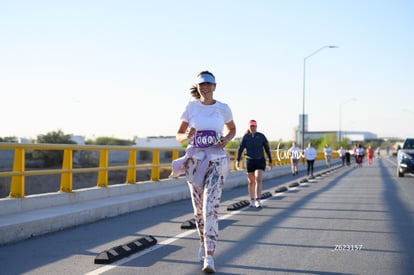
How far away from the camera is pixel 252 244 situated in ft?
26.0

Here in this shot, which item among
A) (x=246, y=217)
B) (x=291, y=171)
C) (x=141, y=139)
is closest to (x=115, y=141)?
(x=141, y=139)

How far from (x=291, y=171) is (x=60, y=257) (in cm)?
2770

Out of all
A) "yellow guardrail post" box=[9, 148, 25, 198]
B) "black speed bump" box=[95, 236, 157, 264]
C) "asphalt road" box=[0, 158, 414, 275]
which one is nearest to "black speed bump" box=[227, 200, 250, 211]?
"asphalt road" box=[0, 158, 414, 275]

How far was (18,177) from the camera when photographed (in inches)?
384

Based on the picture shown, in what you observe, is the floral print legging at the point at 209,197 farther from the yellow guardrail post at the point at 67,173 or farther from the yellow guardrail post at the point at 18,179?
the yellow guardrail post at the point at 67,173

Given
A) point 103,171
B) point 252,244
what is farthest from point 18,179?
point 252,244

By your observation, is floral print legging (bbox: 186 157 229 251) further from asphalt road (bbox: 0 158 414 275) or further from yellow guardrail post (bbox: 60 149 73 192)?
yellow guardrail post (bbox: 60 149 73 192)

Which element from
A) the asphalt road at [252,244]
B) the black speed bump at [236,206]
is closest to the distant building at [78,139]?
the black speed bump at [236,206]

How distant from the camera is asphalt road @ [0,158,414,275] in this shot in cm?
641

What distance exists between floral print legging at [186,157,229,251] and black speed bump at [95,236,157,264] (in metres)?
1.09

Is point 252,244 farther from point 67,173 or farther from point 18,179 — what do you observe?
point 67,173

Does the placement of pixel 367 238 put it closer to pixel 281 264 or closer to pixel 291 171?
pixel 281 264

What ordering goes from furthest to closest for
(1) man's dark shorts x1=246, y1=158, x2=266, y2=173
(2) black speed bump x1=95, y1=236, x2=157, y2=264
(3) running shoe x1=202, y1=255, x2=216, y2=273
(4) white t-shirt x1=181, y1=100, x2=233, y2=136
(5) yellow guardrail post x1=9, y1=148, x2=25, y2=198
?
(1) man's dark shorts x1=246, y1=158, x2=266, y2=173 → (5) yellow guardrail post x1=9, y1=148, x2=25, y2=198 → (2) black speed bump x1=95, y1=236, x2=157, y2=264 → (4) white t-shirt x1=181, y1=100, x2=233, y2=136 → (3) running shoe x1=202, y1=255, x2=216, y2=273

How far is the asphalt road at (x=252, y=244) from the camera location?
641 cm
